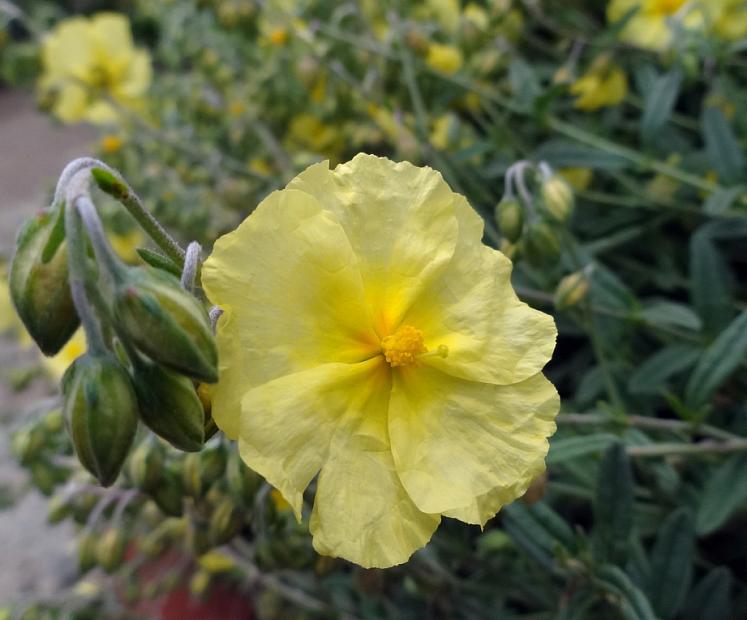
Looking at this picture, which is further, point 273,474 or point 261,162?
point 261,162

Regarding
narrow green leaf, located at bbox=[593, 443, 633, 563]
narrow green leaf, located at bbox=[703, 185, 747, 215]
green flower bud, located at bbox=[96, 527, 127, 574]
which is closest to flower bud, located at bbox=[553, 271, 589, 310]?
narrow green leaf, located at bbox=[593, 443, 633, 563]

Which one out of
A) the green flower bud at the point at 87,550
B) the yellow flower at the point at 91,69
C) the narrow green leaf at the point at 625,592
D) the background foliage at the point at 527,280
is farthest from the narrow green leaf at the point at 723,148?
the yellow flower at the point at 91,69

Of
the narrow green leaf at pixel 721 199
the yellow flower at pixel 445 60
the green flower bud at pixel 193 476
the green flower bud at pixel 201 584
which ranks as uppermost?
the green flower bud at pixel 193 476

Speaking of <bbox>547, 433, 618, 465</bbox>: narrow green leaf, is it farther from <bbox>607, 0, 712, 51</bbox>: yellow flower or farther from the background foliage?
<bbox>607, 0, 712, 51</bbox>: yellow flower

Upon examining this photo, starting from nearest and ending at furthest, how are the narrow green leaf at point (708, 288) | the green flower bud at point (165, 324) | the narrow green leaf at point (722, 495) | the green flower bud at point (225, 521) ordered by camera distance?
the green flower bud at point (165, 324) → the green flower bud at point (225, 521) → the narrow green leaf at point (722, 495) → the narrow green leaf at point (708, 288)

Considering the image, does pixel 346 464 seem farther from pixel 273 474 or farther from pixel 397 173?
pixel 397 173

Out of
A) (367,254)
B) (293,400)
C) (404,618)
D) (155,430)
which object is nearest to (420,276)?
(367,254)

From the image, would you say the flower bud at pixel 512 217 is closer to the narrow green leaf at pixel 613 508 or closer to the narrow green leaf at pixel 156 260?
the narrow green leaf at pixel 613 508
